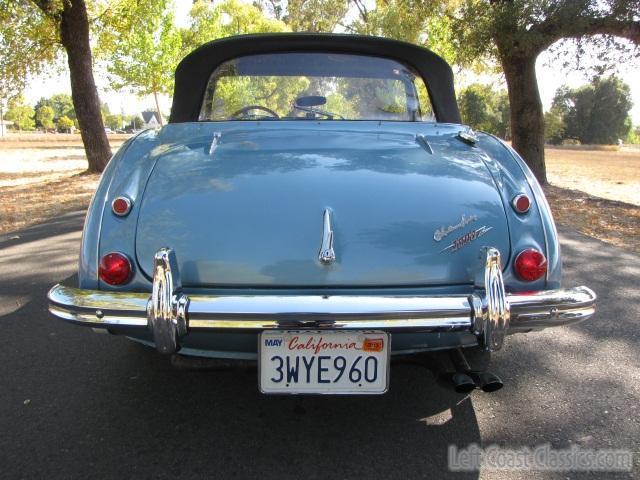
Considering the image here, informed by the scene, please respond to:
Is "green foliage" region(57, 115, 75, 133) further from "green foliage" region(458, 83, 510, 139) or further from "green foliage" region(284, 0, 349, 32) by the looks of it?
"green foliage" region(284, 0, 349, 32)

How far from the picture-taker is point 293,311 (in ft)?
5.87

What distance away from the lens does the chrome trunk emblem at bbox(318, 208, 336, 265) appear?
74.9 inches

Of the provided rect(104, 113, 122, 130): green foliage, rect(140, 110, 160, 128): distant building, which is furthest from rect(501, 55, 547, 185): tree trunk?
rect(104, 113, 122, 130): green foliage

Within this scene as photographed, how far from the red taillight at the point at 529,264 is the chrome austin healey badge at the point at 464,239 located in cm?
17

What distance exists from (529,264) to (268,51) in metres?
1.97

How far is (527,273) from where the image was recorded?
203 cm

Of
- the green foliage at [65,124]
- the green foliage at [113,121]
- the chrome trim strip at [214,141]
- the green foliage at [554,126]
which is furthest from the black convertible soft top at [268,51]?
the green foliage at [113,121]

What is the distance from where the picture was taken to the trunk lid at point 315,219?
1.94m

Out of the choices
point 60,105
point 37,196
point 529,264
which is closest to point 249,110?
point 529,264

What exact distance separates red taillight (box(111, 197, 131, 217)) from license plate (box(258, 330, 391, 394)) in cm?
74

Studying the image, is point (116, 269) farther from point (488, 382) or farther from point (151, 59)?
point (151, 59)

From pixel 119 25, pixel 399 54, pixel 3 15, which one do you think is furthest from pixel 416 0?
pixel 399 54

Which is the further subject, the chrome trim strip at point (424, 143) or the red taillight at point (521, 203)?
the chrome trim strip at point (424, 143)

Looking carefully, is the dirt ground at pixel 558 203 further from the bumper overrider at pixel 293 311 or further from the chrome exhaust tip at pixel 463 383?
the bumper overrider at pixel 293 311
